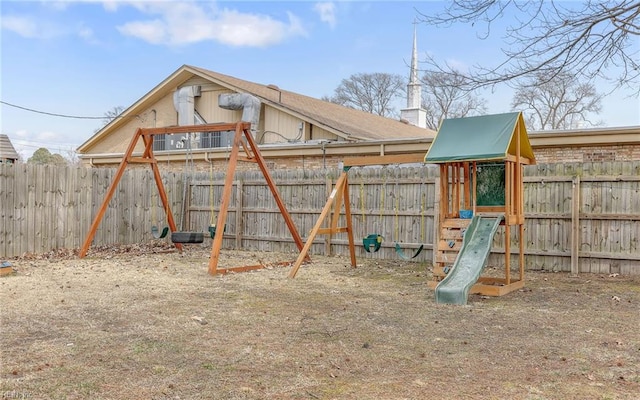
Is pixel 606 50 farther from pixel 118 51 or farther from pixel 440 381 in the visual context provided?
pixel 118 51

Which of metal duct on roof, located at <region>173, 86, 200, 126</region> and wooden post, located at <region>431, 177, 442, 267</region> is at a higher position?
metal duct on roof, located at <region>173, 86, 200, 126</region>

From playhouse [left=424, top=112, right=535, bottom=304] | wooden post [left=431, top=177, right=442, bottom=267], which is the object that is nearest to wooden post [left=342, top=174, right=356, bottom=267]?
wooden post [left=431, top=177, right=442, bottom=267]

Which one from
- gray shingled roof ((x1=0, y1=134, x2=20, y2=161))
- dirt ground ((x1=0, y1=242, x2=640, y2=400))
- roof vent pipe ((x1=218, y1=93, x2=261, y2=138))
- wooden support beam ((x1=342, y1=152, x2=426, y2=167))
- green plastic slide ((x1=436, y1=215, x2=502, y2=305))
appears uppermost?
roof vent pipe ((x1=218, y1=93, x2=261, y2=138))

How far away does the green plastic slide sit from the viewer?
21.8 ft

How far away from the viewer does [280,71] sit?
23.8 metres

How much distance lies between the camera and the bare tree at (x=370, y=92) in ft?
121

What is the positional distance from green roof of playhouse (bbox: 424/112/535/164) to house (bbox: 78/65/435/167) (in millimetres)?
6214

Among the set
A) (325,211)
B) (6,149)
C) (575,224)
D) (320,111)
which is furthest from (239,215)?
(6,149)

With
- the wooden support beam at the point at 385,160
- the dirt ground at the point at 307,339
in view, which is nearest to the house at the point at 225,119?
the wooden support beam at the point at 385,160

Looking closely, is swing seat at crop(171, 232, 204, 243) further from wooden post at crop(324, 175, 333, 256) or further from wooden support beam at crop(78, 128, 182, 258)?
wooden post at crop(324, 175, 333, 256)

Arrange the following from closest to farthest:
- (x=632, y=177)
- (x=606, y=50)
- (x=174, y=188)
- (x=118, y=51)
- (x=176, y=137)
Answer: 1. (x=606, y=50)
2. (x=632, y=177)
3. (x=174, y=188)
4. (x=118, y=51)
5. (x=176, y=137)

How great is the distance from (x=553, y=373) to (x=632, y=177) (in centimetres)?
590

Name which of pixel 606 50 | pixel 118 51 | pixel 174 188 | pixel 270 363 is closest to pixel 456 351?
pixel 270 363

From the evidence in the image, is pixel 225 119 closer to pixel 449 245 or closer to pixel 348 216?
pixel 348 216
